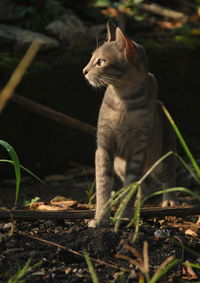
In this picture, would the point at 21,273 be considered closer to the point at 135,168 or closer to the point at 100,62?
the point at 135,168

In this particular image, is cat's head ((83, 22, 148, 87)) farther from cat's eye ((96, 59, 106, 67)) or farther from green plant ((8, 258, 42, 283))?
green plant ((8, 258, 42, 283))

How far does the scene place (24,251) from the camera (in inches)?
124

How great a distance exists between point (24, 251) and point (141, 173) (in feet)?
4.12

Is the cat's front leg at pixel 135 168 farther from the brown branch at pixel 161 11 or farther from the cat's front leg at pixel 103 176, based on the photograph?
the brown branch at pixel 161 11

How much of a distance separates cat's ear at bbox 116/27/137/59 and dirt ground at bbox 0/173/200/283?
1125 millimetres

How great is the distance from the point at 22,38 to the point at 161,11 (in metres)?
2.05

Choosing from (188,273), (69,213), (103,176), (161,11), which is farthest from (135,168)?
(161,11)

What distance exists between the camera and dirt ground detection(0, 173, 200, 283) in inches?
115

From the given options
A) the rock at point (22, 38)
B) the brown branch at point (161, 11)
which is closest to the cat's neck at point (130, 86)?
the rock at point (22, 38)

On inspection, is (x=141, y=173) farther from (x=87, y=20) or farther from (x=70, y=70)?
(x=87, y=20)

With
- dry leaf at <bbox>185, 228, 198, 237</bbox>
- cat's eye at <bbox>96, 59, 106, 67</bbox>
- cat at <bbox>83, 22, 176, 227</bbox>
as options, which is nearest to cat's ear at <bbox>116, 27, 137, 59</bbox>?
cat at <bbox>83, 22, 176, 227</bbox>

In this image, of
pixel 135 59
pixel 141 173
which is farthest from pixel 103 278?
pixel 135 59

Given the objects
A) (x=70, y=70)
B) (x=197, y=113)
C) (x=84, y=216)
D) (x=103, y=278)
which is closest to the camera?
(x=103, y=278)

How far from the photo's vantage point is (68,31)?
615 centimetres
